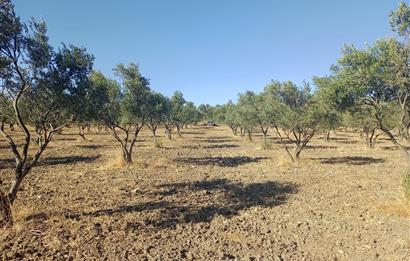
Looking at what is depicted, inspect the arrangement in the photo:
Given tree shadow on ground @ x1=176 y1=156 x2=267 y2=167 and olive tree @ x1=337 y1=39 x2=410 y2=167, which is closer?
olive tree @ x1=337 y1=39 x2=410 y2=167

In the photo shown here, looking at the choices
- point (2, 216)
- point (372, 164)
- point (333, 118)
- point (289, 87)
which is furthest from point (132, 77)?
point (372, 164)

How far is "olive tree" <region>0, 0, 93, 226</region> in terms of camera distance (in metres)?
10.2

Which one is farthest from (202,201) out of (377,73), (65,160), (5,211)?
(65,160)

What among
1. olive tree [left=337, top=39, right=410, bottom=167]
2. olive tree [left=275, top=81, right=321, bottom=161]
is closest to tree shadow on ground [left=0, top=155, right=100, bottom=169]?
olive tree [left=275, top=81, right=321, bottom=161]

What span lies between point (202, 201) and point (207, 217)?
7.31 ft

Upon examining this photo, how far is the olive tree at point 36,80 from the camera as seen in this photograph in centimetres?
1020

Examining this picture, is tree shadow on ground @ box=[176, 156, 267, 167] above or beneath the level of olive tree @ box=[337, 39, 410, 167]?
beneath

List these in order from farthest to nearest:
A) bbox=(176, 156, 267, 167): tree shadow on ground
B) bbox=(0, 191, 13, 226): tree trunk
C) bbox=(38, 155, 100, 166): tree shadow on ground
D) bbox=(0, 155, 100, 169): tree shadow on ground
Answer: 1. bbox=(176, 156, 267, 167): tree shadow on ground
2. bbox=(38, 155, 100, 166): tree shadow on ground
3. bbox=(0, 155, 100, 169): tree shadow on ground
4. bbox=(0, 191, 13, 226): tree trunk

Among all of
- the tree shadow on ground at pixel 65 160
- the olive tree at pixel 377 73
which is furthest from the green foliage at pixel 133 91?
the olive tree at pixel 377 73

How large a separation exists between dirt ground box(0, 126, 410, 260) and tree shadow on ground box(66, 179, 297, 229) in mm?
41

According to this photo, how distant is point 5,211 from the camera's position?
1026 centimetres

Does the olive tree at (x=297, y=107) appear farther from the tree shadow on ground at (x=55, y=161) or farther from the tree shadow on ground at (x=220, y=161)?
Result: the tree shadow on ground at (x=55, y=161)

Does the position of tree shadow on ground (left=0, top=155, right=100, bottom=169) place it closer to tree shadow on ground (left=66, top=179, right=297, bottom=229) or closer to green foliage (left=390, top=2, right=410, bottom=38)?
A: tree shadow on ground (left=66, top=179, right=297, bottom=229)

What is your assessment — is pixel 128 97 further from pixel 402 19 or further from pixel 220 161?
pixel 402 19
